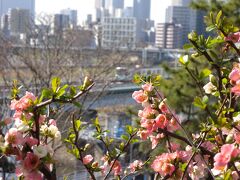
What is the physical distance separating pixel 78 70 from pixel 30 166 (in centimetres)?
912

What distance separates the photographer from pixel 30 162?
46.4 inches

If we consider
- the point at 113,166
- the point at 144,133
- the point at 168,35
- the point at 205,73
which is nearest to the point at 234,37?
the point at 205,73

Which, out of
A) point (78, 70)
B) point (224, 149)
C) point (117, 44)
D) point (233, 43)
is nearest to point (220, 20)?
point (233, 43)

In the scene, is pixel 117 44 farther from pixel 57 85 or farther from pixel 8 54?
pixel 57 85

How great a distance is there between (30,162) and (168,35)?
5928cm

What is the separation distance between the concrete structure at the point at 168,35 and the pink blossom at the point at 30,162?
5724cm

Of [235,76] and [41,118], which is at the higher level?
[235,76]

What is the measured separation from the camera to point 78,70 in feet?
33.6

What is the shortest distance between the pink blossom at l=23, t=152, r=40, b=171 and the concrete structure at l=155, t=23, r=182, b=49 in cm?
5724

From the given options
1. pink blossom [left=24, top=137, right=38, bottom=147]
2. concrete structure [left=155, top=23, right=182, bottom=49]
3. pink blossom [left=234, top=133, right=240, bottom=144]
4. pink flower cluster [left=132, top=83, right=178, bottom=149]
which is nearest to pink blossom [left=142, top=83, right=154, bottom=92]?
pink flower cluster [left=132, top=83, right=178, bottom=149]

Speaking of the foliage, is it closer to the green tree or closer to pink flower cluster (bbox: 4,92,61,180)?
pink flower cluster (bbox: 4,92,61,180)

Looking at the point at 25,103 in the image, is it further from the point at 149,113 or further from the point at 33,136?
the point at 149,113

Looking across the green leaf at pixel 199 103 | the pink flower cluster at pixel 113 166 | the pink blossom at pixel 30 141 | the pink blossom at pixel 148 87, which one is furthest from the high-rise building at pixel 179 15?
the pink blossom at pixel 30 141

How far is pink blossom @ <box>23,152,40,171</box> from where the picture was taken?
3.86ft
